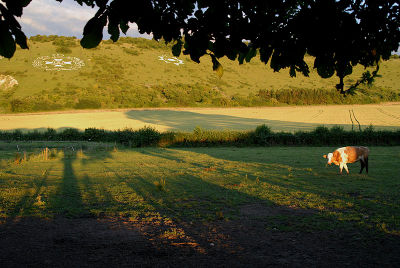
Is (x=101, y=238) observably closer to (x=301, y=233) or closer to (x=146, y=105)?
(x=301, y=233)

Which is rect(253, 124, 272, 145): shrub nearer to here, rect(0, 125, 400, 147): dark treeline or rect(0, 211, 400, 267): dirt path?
rect(0, 125, 400, 147): dark treeline

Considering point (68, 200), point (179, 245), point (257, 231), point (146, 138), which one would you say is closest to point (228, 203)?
point (257, 231)

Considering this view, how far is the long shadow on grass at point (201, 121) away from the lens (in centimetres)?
5041

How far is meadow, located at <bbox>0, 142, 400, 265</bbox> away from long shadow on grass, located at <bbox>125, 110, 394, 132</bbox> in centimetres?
3153

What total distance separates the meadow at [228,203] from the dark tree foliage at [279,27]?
408cm

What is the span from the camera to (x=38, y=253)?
22.1 feet

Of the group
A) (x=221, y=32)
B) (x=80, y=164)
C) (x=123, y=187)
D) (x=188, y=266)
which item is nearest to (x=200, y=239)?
(x=188, y=266)

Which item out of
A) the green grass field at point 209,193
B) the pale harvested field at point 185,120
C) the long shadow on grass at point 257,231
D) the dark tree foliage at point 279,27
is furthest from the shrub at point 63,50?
the dark tree foliage at point 279,27

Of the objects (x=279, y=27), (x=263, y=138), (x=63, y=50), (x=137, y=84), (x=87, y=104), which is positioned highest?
(x=63, y=50)

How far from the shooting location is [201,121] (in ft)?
190

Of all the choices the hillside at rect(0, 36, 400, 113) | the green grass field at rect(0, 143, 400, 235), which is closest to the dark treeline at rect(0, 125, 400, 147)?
the green grass field at rect(0, 143, 400, 235)

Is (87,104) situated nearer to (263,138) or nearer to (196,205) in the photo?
(263,138)

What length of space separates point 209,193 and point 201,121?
150 ft

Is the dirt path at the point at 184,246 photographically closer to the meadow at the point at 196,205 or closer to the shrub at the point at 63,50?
the meadow at the point at 196,205
